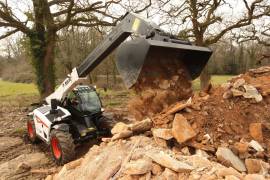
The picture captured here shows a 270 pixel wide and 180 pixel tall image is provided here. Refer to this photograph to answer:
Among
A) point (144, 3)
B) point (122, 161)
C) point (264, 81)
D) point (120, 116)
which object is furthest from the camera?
point (144, 3)

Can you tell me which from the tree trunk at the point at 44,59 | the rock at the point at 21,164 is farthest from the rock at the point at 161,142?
the tree trunk at the point at 44,59

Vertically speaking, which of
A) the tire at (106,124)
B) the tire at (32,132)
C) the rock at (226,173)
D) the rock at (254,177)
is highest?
the rock at (226,173)

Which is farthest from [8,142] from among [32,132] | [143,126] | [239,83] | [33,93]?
[33,93]

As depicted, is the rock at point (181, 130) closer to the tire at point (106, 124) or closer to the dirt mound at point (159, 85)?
the dirt mound at point (159, 85)

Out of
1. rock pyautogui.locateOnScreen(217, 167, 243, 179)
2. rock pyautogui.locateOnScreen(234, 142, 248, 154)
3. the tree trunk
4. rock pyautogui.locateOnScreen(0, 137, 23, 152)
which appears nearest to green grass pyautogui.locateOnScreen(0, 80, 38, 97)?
the tree trunk

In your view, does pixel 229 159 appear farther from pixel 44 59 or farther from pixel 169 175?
pixel 44 59

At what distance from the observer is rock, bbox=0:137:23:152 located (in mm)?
10423

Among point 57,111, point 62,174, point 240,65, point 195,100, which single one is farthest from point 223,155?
point 240,65

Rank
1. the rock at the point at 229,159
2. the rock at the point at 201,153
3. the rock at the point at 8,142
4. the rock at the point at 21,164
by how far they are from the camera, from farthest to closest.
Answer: the rock at the point at 8,142
the rock at the point at 21,164
the rock at the point at 201,153
the rock at the point at 229,159

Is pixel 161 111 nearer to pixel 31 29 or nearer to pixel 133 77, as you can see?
pixel 133 77

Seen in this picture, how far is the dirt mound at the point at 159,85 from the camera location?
610cm

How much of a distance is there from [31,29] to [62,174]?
1084 centimetres

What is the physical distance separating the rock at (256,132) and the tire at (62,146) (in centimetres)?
422

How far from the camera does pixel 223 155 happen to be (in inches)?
200
